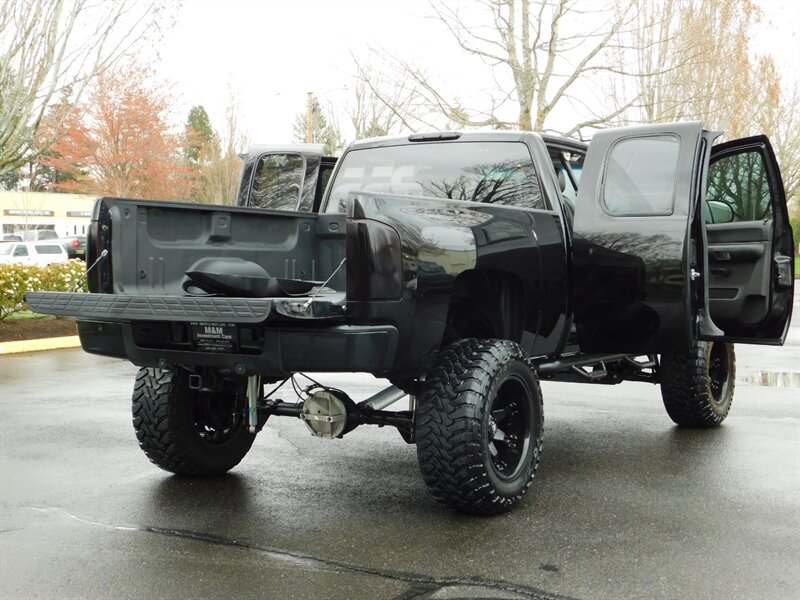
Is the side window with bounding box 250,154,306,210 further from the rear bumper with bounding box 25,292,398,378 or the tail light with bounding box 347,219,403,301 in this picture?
the tail light with bounding box 347,219,403,301

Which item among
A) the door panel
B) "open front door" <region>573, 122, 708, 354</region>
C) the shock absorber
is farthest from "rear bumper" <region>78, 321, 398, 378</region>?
the door panel

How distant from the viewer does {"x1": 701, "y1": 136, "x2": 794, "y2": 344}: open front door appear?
6.32 meters

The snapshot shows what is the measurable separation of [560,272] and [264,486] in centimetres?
213

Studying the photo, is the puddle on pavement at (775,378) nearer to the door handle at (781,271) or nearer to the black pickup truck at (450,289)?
the black pickup truck at (450,289)

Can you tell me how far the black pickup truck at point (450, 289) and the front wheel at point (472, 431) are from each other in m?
0.01

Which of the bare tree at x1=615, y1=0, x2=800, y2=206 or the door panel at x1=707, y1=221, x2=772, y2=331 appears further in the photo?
the bare tree at x1=615, y1=0, x2=800, y2=206

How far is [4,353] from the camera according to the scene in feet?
40.7

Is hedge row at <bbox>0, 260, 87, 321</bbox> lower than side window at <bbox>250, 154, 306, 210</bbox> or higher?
lower

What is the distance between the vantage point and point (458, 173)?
19.3 feet

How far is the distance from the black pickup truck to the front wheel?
11mm

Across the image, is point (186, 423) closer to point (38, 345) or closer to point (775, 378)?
point (775, 378)

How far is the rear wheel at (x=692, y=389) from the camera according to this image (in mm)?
6918

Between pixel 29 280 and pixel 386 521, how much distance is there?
10621 mm

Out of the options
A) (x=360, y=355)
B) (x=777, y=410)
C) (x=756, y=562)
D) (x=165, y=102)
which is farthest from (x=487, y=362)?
(x=165, y=102)
